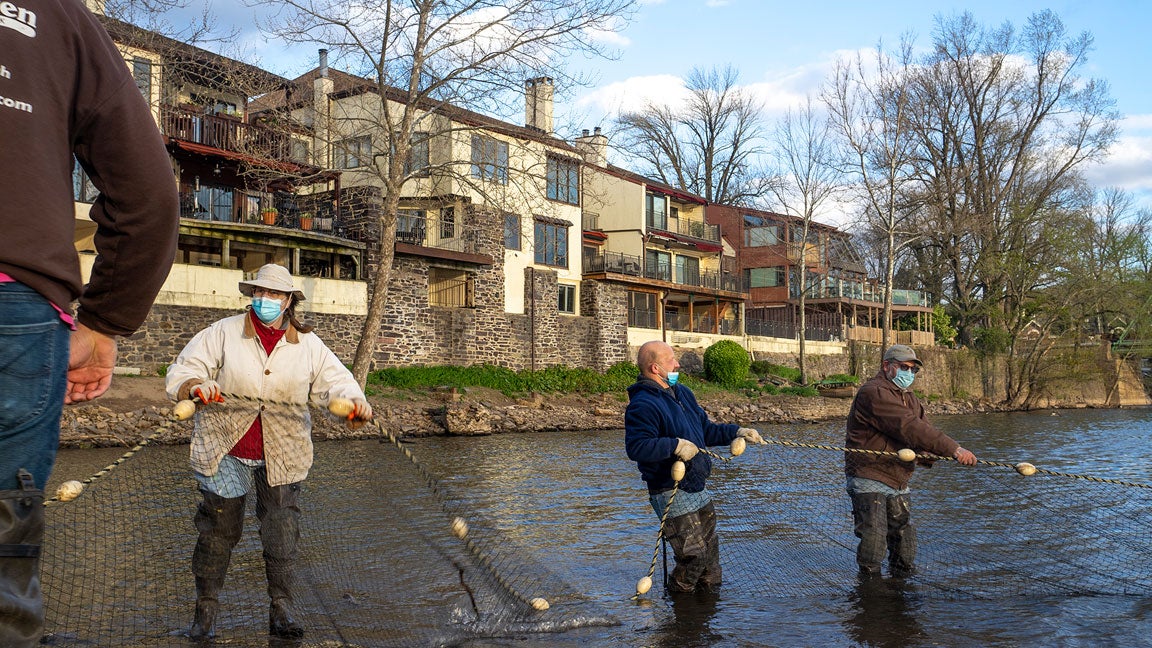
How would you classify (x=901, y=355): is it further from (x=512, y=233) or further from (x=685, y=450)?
(x=512, y=233)

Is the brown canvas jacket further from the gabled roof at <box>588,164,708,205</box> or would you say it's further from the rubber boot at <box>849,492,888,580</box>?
the gabled roof at <box>588,164,708,205</box>

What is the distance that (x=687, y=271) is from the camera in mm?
61000

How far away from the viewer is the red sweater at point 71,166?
2.27 m

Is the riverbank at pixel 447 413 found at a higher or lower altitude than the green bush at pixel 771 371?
lower

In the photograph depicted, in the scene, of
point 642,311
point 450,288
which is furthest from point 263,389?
point 642,311

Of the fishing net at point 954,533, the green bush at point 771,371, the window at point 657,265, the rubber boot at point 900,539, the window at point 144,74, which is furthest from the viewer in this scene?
the window at point 657,265

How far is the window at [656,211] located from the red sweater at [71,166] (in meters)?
56.0

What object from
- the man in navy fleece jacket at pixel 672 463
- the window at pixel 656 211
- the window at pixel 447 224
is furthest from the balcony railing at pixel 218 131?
the window at pixel 656 211

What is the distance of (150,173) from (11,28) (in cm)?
46

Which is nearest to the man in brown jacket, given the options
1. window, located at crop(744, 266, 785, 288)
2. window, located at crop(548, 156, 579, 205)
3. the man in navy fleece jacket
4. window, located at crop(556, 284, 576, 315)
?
the man in navy fleece jacket

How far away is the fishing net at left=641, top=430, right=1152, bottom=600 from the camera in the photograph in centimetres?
859

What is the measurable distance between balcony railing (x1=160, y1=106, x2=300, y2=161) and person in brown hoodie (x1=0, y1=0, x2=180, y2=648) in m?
31.5

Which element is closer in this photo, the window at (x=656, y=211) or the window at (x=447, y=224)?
the window at (x=447, y=224)

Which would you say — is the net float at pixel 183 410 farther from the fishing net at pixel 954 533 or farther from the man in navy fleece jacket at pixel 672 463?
the fishing net at pixel 954 533
